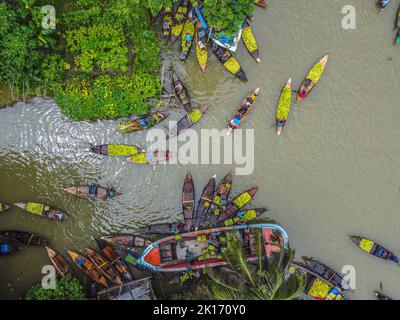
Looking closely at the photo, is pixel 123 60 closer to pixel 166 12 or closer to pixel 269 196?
pixel 166 12

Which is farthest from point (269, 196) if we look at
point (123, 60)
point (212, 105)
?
point (123, 60)

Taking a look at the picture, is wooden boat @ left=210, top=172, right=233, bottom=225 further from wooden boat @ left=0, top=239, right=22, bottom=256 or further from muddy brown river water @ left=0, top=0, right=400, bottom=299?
wooden boat @ left=0, top=239, right=22, bottom=256

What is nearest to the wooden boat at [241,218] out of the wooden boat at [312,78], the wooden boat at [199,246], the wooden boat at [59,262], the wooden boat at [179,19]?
the wooden boat at [199,246]

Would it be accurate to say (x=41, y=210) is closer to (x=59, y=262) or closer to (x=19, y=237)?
(x=19, y=237)

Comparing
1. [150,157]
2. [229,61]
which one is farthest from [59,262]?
[229,61]

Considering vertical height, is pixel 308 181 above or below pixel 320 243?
above

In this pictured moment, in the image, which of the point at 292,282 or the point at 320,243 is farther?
the point at 320,243

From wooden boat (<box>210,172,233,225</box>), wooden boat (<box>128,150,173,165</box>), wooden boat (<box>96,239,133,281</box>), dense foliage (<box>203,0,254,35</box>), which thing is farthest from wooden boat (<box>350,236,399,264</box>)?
dense foliage (<box>203,0,254,35</box>)
